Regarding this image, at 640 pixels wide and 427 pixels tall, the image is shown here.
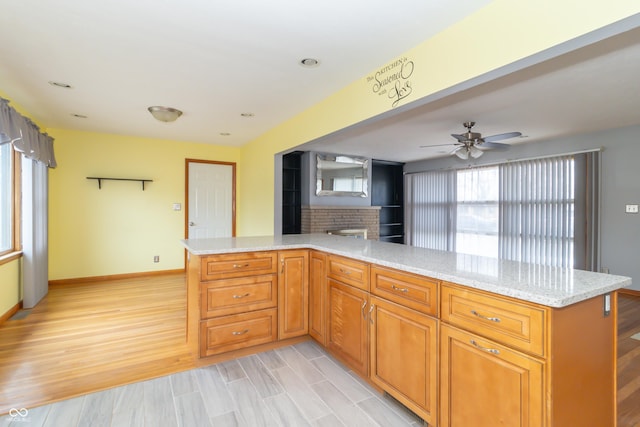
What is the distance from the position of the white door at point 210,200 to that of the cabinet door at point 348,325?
395 centimetres

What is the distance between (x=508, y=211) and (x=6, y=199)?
7.12 metres

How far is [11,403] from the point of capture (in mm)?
1949

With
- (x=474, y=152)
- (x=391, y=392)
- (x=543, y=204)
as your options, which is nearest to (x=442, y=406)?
(x=391, y=392)

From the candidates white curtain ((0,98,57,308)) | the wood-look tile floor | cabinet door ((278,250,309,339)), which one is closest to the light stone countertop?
cabinet door ((278,250,309,339))

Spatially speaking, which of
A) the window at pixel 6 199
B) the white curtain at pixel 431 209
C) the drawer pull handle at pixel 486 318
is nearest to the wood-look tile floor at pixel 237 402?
the drawer pull handle at pixel 486 318

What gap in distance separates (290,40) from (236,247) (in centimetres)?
158

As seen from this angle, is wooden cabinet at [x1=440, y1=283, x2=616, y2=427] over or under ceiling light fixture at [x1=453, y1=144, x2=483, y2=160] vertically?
under

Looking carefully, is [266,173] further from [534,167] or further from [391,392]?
[534,167]

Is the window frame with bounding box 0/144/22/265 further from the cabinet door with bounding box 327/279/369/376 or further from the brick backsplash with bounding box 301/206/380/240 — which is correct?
the brick backsplash with bounding box 301/206/380/240

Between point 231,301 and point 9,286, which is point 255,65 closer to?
point 231,301

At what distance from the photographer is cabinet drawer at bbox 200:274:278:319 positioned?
94.7 inches

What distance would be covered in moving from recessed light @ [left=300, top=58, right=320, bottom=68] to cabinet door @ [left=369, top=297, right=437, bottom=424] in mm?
1866

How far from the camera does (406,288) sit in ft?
5.85

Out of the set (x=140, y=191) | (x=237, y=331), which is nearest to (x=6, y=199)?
(x=140, y=191)
